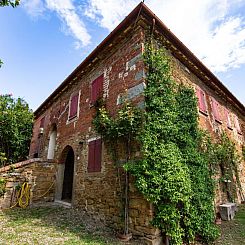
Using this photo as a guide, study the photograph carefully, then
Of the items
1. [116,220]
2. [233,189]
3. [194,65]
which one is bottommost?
[116,220]

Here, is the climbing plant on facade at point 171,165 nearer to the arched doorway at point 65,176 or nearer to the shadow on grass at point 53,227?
the shadow on grass at point 53,227

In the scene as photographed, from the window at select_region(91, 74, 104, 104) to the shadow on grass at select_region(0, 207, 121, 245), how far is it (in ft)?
13.1

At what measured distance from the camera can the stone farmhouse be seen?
4773 millimetres

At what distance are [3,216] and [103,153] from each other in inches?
142

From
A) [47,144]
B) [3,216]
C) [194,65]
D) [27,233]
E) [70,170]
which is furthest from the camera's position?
[47,144]

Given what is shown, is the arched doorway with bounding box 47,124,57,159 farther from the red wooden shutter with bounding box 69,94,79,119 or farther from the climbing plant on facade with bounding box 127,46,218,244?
the climbing plant on facade with bounding box 127,46,218,244

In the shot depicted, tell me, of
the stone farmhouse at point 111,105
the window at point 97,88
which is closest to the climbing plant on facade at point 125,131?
the stone farmhouse at point 111,105

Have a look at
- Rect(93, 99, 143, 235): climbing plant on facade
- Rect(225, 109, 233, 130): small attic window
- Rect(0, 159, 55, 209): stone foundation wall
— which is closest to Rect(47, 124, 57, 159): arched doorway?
Rect(0, 159, 55, 209): stone foundation wall

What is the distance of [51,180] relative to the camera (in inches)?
308

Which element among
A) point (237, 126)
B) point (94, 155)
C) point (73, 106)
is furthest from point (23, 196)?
point (237, 126)

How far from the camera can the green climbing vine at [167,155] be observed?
373 centimetres

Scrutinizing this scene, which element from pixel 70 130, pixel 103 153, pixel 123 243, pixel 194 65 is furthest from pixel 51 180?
pixel 194 65

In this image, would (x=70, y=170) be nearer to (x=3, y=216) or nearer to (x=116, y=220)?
(x=3, y=216)

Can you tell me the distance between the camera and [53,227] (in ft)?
15.0
